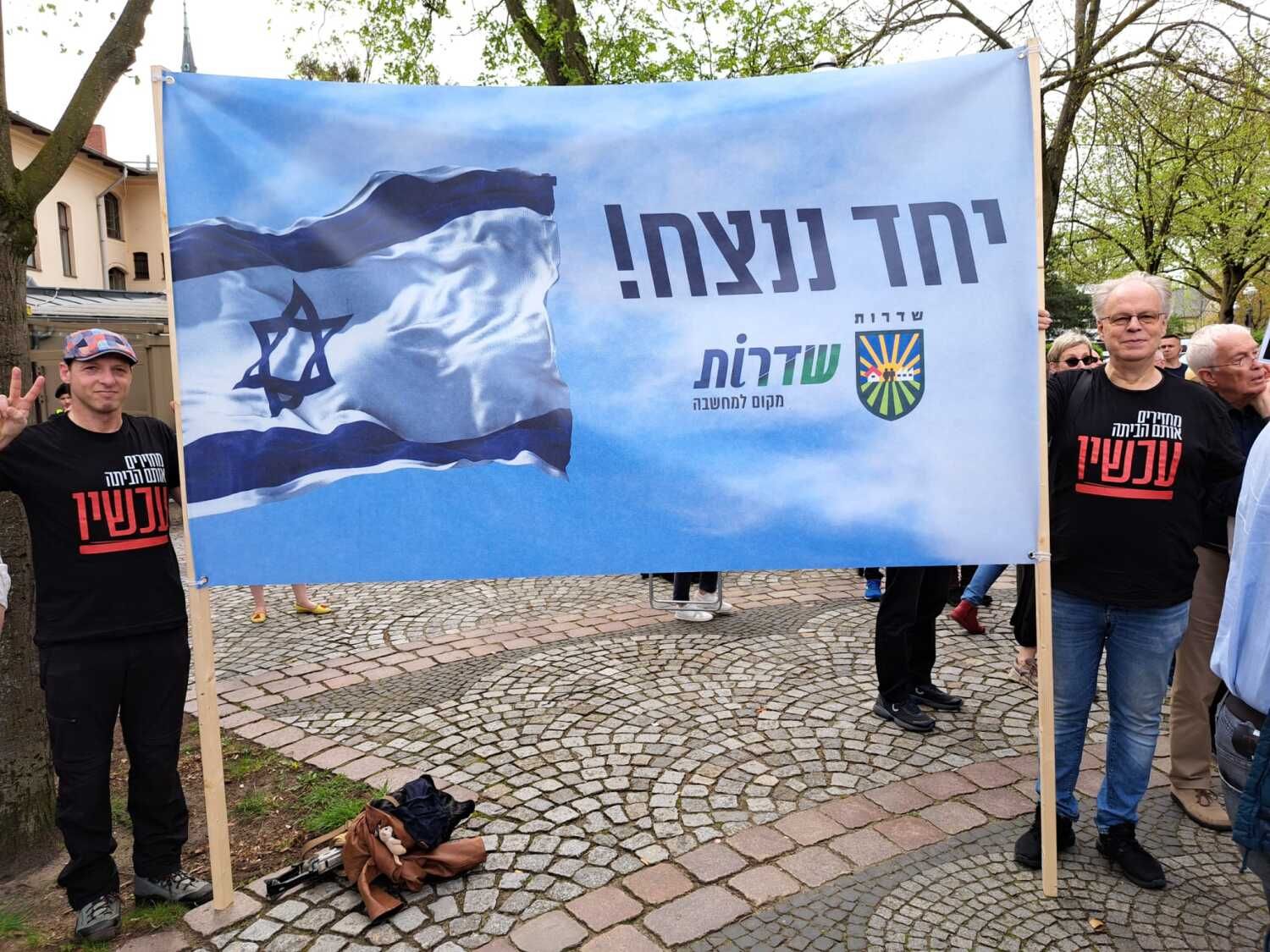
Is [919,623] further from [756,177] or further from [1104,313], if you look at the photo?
[756,177]

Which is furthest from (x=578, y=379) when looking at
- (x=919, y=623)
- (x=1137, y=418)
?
(x=919, y=623)

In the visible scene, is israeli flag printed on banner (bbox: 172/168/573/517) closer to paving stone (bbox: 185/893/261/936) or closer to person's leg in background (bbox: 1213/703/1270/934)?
paving stone (bbox: 185/893/261/936)

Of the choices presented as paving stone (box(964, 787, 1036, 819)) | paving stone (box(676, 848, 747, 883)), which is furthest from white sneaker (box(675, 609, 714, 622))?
paving stone (box(676, 848, 747, 883))

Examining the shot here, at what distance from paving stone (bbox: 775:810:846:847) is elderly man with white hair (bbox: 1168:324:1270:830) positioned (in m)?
1.48

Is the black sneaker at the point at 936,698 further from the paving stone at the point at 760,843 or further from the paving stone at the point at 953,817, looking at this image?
the paving stone at the point at 760,843

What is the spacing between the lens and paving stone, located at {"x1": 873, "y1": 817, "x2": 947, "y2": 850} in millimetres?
3537

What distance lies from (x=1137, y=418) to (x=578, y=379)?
1.92 m

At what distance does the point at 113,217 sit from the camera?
116ft

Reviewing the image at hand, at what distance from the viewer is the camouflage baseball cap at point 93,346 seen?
9.91ft

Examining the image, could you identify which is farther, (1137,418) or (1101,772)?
(1101,772)

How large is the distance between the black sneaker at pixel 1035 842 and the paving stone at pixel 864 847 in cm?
45

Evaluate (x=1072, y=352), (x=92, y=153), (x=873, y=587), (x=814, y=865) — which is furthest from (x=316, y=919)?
(x=92, y=153)

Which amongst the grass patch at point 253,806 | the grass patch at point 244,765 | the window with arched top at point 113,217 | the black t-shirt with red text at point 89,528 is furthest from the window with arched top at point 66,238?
the black t-shirt with red text at point 89,528

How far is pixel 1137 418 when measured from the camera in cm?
311
